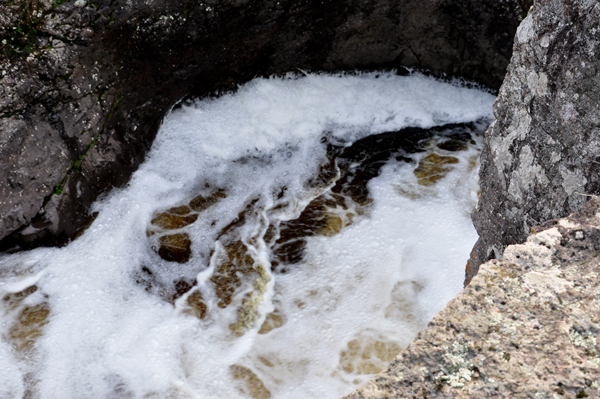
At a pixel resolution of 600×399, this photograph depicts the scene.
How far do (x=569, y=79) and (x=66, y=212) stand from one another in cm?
380

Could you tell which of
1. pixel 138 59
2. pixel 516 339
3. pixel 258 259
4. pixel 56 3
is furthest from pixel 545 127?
pixel 56 3

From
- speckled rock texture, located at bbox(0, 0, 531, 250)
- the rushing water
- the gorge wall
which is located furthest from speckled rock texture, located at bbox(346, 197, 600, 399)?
speckled rock texture, located at bbox(0, 0, 531, 250)

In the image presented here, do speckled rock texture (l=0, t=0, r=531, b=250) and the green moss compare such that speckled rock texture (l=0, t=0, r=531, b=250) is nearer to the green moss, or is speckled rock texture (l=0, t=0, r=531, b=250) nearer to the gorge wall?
the green moss

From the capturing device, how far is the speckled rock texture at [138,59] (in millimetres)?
3900

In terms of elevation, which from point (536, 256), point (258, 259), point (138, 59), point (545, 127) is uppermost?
point (138, 59)

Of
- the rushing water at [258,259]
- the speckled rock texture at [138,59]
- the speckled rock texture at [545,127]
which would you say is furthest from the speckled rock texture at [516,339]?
the speckled rock texture at [138,59]

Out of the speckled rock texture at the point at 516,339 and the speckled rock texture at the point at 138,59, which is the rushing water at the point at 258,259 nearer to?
the speckled rock texture at the point at 138,59

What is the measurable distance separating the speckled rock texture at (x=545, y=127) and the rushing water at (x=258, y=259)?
4.90ft

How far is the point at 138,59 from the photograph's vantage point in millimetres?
4547

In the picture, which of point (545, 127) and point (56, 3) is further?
point (56, 3)

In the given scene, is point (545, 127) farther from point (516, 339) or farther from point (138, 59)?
point (138, 59)

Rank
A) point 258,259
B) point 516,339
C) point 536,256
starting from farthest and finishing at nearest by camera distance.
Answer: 1. point 258,259
2. point 536,256
3. point 516,339

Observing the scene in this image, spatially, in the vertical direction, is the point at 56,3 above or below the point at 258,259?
above

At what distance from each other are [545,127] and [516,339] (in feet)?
3.95
